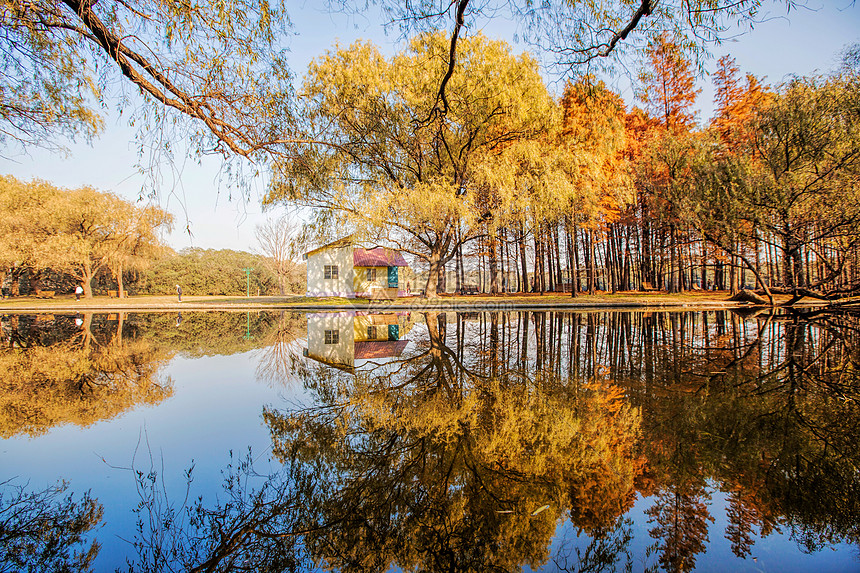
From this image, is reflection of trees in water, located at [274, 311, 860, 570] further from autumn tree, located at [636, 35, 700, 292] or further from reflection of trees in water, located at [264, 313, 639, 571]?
autumn tree, located at [636, 35, 700, 292]

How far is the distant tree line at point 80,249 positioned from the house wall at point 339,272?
9929 mm

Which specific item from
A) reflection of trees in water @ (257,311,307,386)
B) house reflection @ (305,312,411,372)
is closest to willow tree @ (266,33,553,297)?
house reflection @ (305,312,411,372)

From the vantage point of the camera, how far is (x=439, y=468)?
2539 mm

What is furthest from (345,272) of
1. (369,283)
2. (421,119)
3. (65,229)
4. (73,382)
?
(73,382)

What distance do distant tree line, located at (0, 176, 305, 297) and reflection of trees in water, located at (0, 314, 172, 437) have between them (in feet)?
49.9

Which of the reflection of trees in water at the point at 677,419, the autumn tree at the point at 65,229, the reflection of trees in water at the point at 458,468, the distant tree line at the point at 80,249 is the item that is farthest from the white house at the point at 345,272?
the reflection of trees in water at the point at 458,468

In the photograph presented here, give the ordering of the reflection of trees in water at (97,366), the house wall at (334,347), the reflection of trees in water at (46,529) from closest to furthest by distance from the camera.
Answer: the reflection of trees in water at (46,529) → the reflection of trees in water at (97,366) → the house wall at (334,347)

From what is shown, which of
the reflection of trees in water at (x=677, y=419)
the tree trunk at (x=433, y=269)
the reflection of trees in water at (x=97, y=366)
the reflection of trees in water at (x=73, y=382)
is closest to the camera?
the reflection of trees in water at (x=677, y=419)

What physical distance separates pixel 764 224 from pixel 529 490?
15.0 meters

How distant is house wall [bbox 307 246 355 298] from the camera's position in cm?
2795

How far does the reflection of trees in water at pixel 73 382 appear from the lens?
3.81 metres

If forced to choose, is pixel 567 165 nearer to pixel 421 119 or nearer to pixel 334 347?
pixel 421 119

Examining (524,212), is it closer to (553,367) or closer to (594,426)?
(553,367)

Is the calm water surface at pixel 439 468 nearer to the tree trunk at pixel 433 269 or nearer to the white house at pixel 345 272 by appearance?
the tree trunk at pixel 433 269
